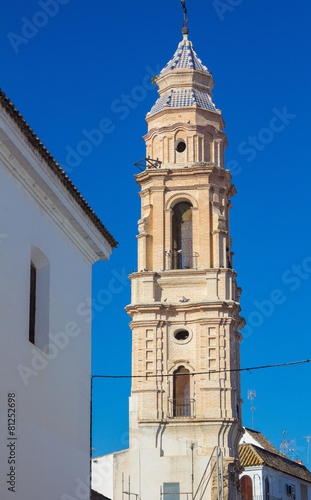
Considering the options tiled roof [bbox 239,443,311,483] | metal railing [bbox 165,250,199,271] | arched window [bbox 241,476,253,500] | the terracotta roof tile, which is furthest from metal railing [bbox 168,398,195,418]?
the terracotta roof tile

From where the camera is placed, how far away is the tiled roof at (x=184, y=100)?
3919 cm

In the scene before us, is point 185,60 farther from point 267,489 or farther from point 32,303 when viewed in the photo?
point 32,303

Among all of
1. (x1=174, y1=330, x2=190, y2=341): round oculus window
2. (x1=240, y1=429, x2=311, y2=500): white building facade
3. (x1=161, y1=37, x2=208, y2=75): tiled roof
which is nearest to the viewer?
(x1=174, y1=330, x2=190, y2=341): round oculus window

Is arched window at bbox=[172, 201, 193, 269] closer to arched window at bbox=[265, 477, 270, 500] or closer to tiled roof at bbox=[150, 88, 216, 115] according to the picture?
tiled roof at bbox=[150, 88, 216, 115]

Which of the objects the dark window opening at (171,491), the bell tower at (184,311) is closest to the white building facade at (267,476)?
the bell tower at (184,311)

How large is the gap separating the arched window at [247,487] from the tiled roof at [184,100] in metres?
17.8

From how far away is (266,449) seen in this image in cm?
5225

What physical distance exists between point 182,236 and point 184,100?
5804 millimetres

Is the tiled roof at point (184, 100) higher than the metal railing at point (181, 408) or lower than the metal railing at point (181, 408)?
higher

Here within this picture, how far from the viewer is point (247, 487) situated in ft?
148

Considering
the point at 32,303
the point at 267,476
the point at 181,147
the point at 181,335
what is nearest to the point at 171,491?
the point at 181,335

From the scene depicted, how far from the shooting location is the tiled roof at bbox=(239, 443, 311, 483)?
149ft

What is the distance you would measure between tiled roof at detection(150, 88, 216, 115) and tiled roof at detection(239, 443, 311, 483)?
17.0 metres

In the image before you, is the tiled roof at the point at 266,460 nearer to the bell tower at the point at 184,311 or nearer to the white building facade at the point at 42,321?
the bell tower at the point at 184,311
